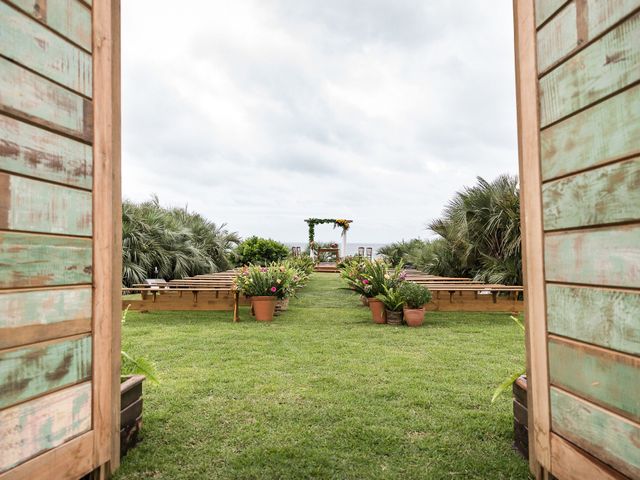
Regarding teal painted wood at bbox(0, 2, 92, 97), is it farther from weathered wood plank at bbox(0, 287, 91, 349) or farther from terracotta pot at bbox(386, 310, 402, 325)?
terracotta pot at bbox(386, 310, 402, 325)

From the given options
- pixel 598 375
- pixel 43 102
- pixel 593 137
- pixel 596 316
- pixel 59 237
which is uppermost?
pixel 43 102

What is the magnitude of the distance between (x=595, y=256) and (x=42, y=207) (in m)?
1.96

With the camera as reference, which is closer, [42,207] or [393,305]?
[42,207]

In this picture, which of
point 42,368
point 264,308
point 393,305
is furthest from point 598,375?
point 264,308

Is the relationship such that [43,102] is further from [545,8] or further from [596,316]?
[596,316]

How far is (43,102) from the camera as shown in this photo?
1527mm

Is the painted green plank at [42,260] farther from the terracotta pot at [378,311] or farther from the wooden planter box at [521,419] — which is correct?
the terracotta pot at [378,311]

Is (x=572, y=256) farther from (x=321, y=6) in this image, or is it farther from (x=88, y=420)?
(x=321, y=6)

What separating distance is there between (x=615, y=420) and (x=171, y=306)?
7.14m

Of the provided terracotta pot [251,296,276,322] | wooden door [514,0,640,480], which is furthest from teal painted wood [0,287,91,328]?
terracotta pot [251,296,276,322]

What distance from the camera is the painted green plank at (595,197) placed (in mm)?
1228

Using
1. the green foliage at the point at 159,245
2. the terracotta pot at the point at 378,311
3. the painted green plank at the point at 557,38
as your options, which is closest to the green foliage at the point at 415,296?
the terracotta pot at the point at 378,311

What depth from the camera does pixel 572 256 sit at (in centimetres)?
149

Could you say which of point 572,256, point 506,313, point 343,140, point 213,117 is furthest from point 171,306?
point 343,140
